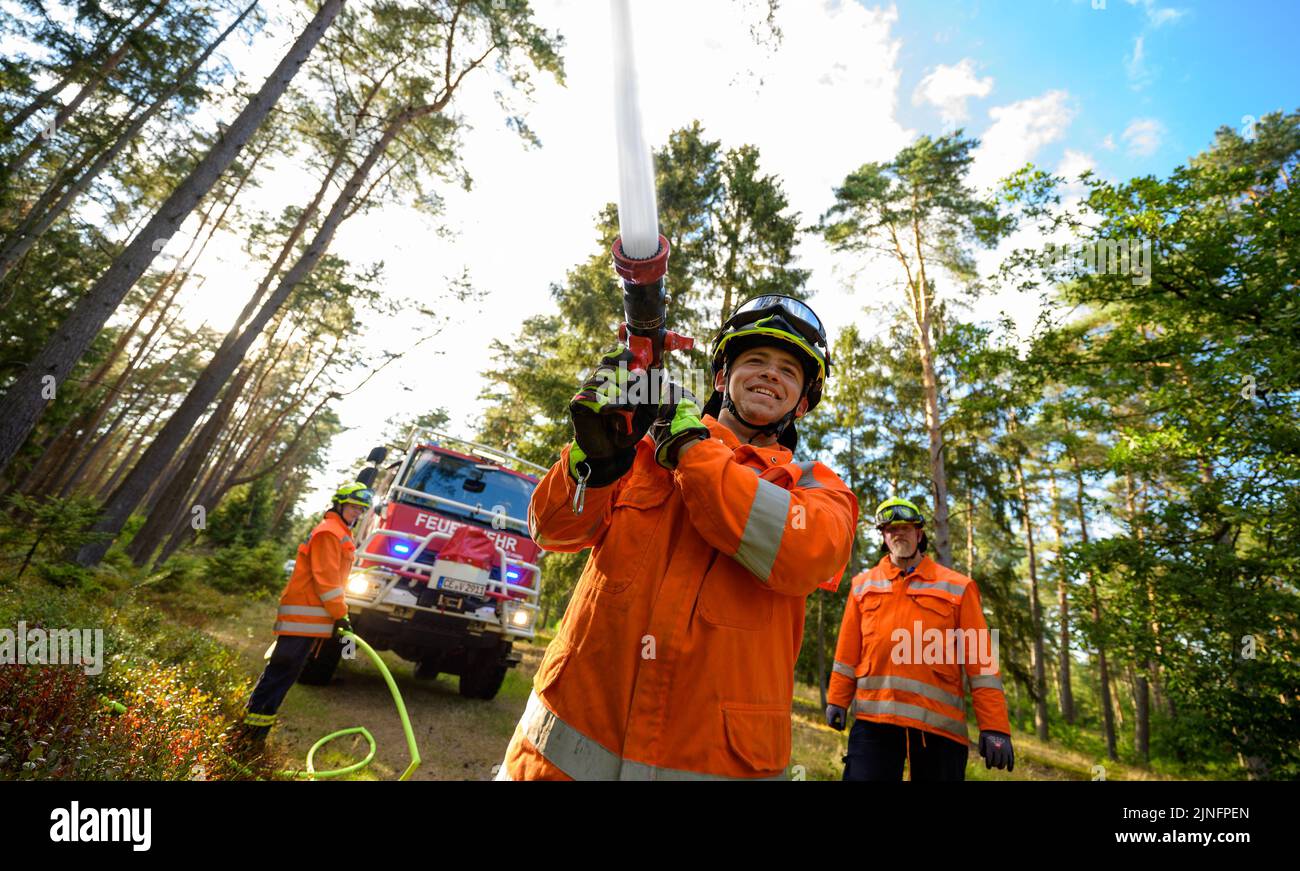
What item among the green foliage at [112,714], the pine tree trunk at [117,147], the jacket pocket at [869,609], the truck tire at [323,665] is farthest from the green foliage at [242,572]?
the jacket pocket at [869,609]

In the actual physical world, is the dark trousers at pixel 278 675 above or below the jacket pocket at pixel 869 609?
below

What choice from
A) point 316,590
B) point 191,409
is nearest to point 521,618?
point 316,590

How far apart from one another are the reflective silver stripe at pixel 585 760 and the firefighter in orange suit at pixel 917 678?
335cm

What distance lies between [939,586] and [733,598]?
3.87 metres

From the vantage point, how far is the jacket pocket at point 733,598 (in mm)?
1569

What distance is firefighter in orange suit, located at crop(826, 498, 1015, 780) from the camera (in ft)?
13.1

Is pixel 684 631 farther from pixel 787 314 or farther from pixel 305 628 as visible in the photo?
pixel 305 628

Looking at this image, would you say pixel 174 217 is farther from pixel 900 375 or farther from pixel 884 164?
pixel 900 375

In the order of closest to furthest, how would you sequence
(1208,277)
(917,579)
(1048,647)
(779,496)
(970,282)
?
(779,496) < (917,579) < (1208,277) < (970,282) < (1048,647)

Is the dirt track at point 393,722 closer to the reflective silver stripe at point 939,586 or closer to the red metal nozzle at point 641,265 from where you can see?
the reflective silver stripe at point 939,586

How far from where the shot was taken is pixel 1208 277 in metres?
7.87

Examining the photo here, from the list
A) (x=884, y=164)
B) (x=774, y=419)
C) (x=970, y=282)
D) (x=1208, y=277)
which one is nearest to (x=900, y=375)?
(x=970, y=282)

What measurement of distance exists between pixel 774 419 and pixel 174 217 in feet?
38.0

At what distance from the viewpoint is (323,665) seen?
6988 mm
